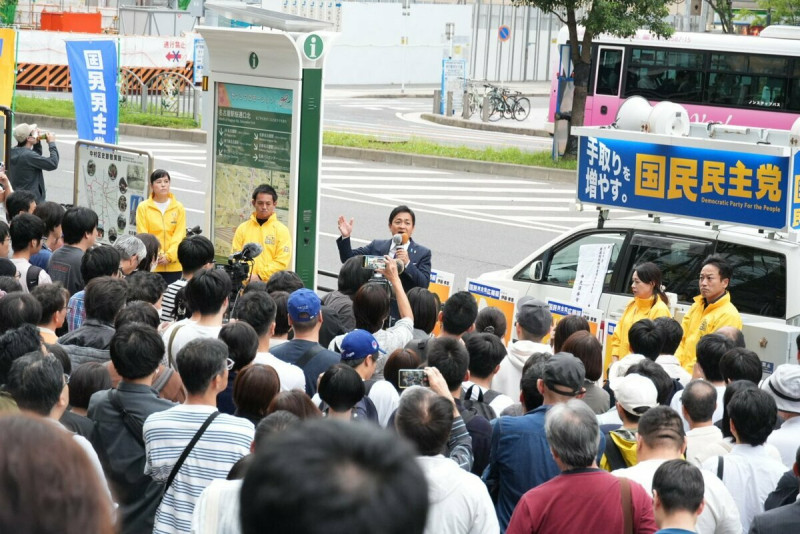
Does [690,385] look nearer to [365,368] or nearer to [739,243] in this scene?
[365,368]

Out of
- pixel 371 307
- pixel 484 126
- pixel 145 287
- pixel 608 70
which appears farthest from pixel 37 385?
pixel 484 126

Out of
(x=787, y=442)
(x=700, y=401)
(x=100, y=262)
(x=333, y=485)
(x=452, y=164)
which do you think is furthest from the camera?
(x=452, y=164)

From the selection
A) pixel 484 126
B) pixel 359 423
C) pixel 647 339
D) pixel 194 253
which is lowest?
pixel 647 339

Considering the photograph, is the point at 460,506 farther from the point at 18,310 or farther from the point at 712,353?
the point at 18,310

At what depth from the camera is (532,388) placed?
524 cm

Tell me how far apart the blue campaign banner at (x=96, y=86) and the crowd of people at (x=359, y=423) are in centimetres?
607

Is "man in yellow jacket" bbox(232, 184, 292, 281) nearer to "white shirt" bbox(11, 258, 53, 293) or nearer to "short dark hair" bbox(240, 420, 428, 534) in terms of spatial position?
"white shirt" bbox(11, 258, 53, 293)

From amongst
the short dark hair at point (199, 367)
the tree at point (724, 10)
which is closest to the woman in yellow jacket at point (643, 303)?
the short dark hair at point (199, 367)

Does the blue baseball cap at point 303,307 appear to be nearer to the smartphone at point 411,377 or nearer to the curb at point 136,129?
the smartphone at point 411,377

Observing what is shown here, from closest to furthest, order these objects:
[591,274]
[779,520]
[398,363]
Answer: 1. [779,520]
2. [398,363]
3. [591,274]

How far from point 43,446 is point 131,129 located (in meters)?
26.6

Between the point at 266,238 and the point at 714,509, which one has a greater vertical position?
the point at 266,238

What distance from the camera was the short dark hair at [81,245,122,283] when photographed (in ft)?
24.0

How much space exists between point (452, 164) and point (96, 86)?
1258cm
